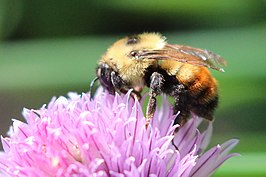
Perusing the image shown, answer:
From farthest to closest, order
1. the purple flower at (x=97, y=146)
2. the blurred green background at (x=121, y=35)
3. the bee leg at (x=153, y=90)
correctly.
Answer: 1. the blurred green background at (x=121, y=35)
2. the bee leg at (x=153, y=90)
3. the purple flower at (x=97, y=146)

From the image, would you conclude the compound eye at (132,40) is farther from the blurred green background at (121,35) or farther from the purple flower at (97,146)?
the blurred green background at (121,35)

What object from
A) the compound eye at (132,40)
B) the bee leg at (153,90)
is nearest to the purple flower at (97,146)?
the bee leg at (153,90)

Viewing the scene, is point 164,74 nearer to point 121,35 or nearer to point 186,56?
point 186,56

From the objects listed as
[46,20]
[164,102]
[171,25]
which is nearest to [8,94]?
[46,20]

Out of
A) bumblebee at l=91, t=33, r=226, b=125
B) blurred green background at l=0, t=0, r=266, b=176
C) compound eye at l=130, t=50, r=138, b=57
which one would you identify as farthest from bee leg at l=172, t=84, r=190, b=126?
blurred green background at l=0, t=0, r=266, b=176

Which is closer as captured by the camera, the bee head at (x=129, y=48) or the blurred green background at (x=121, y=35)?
the bee head at (x=129, y=48)

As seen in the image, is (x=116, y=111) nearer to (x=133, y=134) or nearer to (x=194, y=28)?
(x=133, y=134)

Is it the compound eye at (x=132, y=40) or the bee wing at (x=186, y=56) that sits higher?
the compound eye at (x=132, y=40)

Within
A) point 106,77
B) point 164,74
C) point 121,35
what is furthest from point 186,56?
point 121,35
